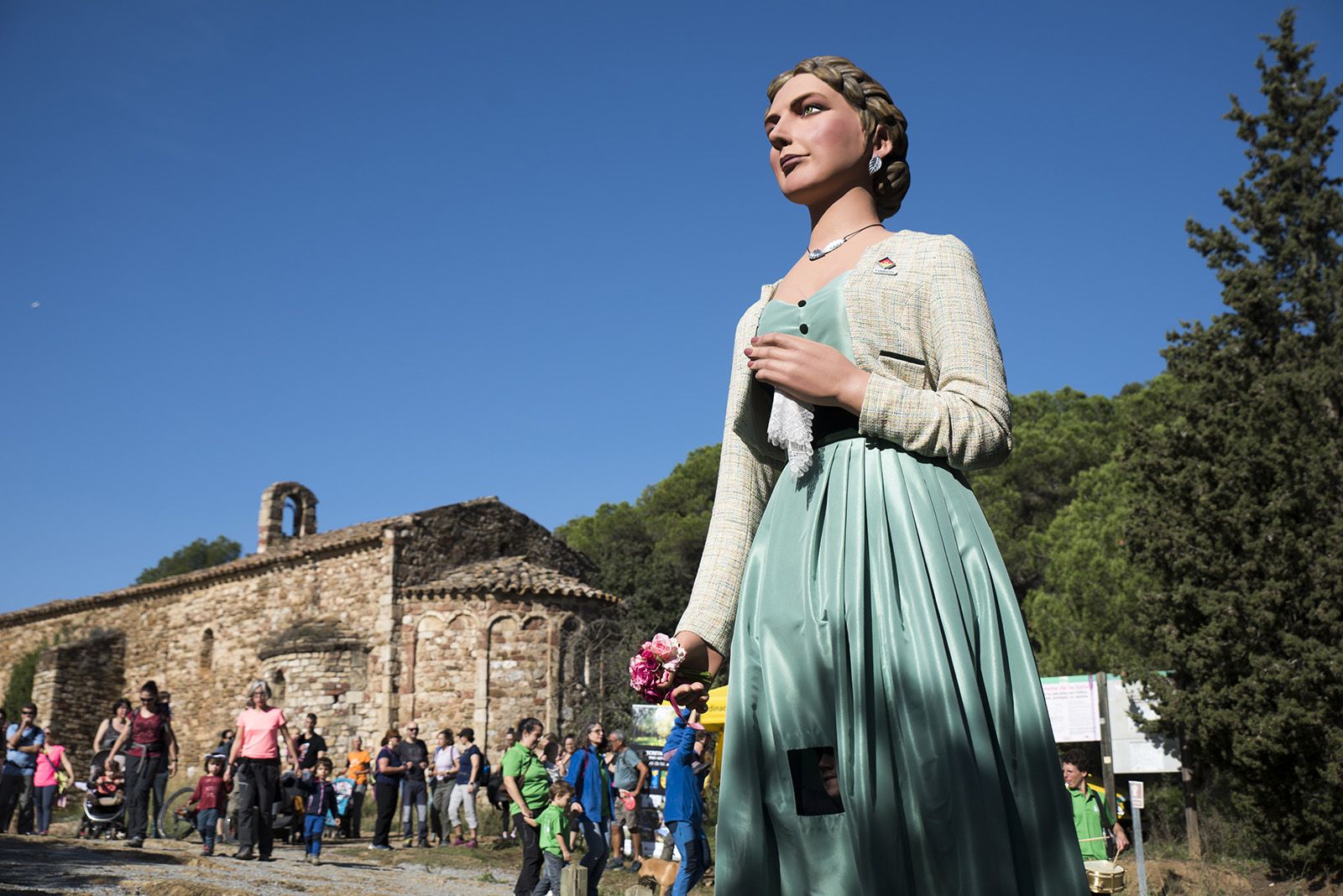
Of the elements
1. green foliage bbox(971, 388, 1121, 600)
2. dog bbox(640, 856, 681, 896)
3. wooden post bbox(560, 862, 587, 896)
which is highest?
green foliage bbox(971, 388, 1121, 600)

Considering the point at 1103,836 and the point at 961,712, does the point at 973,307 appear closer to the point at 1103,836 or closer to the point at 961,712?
the point at 961,712

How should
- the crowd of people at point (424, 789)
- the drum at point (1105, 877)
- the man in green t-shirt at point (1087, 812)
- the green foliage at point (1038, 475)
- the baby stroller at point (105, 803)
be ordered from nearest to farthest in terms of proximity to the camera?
the drum at point (1105, 877)
the man in green t-shirt at point (1087, 812)
the crowd of people at point (424, 789)
the baby stroller at point (105, 803)
the green foliage at point (1038, 475)

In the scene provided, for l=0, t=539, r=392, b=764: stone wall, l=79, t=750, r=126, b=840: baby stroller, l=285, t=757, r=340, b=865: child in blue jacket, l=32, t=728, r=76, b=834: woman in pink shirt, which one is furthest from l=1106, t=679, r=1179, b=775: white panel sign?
l=0, t=539, r=392, b=764: stone wall

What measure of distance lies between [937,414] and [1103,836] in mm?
9126

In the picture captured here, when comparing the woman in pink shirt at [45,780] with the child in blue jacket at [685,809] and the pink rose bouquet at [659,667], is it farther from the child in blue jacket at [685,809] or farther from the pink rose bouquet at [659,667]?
the pink rose bouquet at [659,667]

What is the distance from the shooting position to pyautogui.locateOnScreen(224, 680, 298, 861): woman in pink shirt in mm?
11695

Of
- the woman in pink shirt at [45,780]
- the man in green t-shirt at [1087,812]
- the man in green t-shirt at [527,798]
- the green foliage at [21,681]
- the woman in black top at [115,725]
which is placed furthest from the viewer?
the green foliage at [21,681]

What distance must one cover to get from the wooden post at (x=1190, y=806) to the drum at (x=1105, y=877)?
6832 millimetres

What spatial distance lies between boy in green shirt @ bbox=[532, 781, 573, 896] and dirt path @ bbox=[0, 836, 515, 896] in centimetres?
117

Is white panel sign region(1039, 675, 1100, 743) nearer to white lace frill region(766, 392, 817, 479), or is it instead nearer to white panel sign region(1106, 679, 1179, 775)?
white panel sign region(1106, 679, 1179, 775)

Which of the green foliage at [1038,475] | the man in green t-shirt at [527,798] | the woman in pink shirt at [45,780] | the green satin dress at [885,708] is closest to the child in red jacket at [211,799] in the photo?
the woman in pink shirt at [45,780]

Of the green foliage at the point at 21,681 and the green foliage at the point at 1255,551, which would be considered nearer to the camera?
the green foliage at the point at 1255,551

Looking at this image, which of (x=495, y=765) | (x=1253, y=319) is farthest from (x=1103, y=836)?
(x=495, y=765)

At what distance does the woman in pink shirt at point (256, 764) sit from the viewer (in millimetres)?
11695
